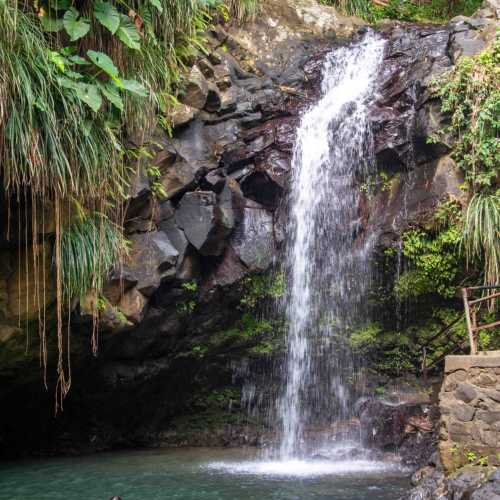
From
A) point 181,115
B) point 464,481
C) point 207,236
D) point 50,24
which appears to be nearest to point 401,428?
point 464,481

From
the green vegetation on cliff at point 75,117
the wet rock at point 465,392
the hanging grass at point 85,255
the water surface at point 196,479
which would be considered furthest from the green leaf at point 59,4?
the wet rock at point 465,392

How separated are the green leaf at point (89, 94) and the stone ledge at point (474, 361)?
4622 mm

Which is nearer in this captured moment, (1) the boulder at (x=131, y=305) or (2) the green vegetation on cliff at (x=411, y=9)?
(1) the boulder at (x=131, y=305)

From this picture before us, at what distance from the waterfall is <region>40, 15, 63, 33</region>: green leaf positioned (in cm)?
517

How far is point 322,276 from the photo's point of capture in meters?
10.3

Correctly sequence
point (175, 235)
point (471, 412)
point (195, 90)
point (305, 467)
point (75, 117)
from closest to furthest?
point (471, 412) < point (75, 117) < point (305, 467) < point (175, 235) < point (195, 90)

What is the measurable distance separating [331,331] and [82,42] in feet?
19.9

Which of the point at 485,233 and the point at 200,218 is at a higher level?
the point at 200,218

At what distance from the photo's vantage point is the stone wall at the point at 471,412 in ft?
19.2

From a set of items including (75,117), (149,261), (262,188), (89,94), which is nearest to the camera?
(89,94)

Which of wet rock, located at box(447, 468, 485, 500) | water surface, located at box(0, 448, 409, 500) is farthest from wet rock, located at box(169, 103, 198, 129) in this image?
wet rock, located at box(447, 468, 485, 500)

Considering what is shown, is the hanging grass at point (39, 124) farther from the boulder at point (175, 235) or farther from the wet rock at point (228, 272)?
the wet rock at point (228, 272)

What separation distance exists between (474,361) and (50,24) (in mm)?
5811

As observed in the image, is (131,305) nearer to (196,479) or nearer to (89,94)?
(196,479)
